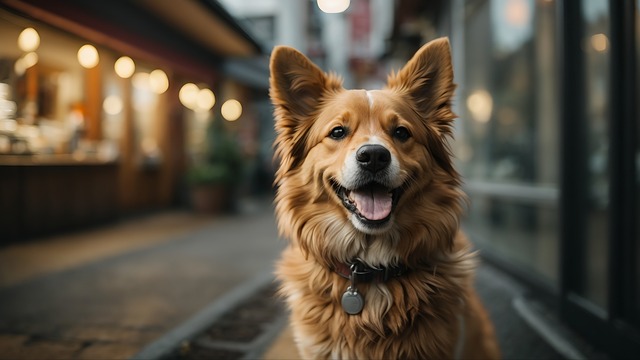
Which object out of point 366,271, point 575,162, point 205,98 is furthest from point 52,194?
A: point 575,162

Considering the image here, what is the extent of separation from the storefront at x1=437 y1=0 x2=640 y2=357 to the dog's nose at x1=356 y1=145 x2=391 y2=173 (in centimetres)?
160

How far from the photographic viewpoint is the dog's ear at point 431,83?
2357 mm

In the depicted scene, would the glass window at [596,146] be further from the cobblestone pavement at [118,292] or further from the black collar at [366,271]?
the cobblestone pavement at [118,292]

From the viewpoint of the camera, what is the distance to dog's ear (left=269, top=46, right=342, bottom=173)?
7.88 ft

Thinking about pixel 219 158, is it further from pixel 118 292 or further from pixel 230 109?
pixel 118 292

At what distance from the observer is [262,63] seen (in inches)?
611

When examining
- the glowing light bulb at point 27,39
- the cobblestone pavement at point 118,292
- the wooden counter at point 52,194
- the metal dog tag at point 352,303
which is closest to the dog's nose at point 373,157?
the metal dog tag at point 352,303

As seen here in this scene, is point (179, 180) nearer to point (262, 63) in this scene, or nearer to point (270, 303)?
point (262, 63)

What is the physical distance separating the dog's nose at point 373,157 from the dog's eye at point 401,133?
0.27m

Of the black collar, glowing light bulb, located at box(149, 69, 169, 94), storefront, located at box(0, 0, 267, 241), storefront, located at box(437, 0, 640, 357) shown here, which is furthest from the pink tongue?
glowing light bulb, located at box(149, 69, 169, 94)

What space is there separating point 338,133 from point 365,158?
0.33 metres

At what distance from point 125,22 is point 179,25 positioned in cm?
147

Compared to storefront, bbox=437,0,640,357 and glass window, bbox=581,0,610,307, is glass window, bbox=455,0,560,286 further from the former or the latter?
glass window, bbox=581,0,610,307

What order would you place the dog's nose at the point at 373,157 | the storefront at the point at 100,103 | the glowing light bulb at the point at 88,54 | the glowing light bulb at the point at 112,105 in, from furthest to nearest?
the glowing light bulb at the point at 112,105
the glowing light bulb at the point at 88,54
the storefront at the point at 100,103
the dog's nose at the point at 373,157
